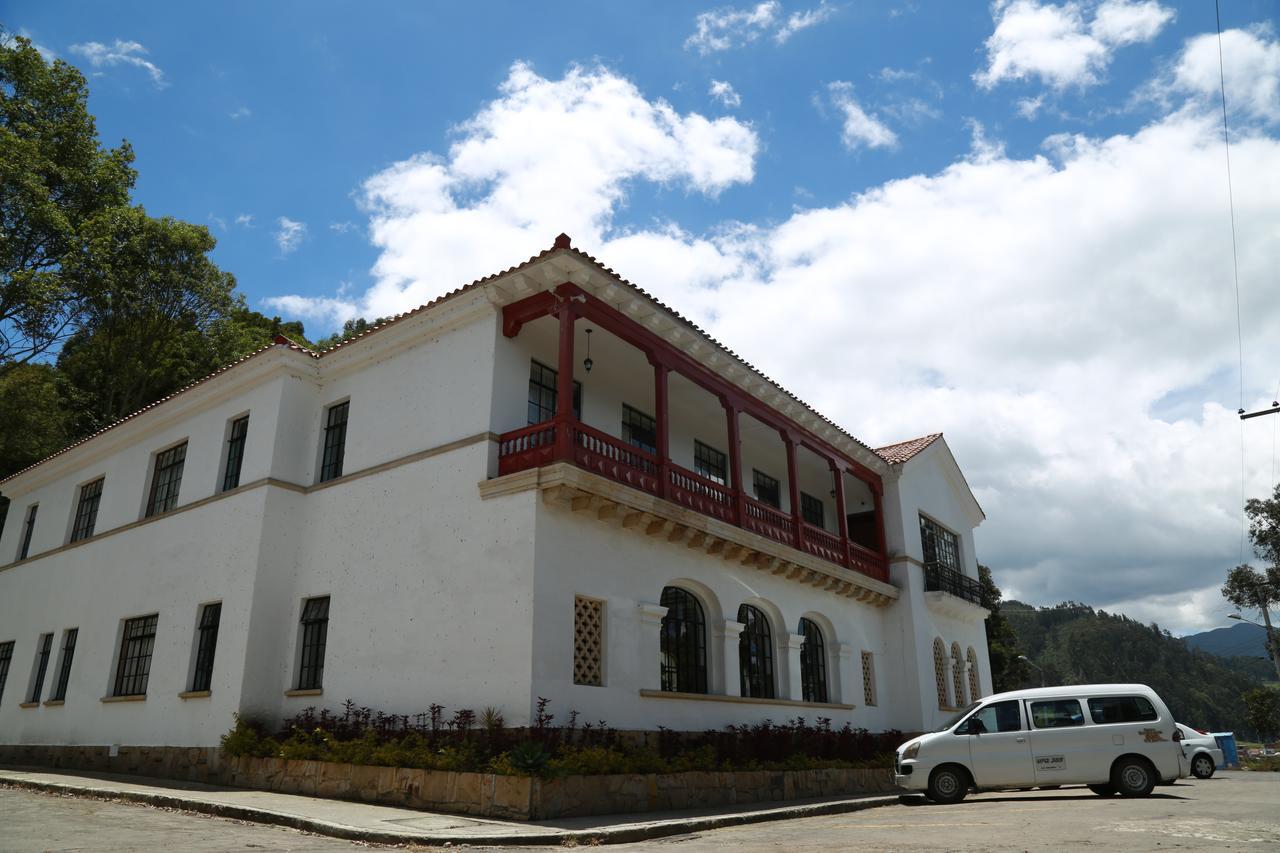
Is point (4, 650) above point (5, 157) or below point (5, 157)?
below

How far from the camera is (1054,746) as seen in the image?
13.1 metres

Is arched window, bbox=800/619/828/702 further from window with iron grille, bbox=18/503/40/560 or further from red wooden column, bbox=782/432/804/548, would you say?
window with iron grille, bbox=18/503/40/560

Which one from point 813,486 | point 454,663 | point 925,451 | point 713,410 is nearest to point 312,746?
point 454,663

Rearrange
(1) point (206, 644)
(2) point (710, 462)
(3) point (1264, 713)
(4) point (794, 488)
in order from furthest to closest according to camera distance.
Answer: (3) point (1264, 713) < (2) point (710, 462) < (4) point (794, 488) < (1) point (206, 644)

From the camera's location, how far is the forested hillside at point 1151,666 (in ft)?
305

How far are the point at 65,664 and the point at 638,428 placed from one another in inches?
587

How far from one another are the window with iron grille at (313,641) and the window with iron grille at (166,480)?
5632 mm

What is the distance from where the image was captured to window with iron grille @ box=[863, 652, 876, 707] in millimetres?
21250

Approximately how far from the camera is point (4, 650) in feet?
75.3

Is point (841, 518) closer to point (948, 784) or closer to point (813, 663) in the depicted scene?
point (813, 663)

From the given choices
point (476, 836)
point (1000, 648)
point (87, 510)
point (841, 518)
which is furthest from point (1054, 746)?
point (1000, 648)

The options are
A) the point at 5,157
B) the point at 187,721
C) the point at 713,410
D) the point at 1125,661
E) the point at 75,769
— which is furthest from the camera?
the point at 1125,661

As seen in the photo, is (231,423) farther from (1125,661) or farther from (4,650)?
(1125,661)

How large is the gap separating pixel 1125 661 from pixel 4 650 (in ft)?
357
